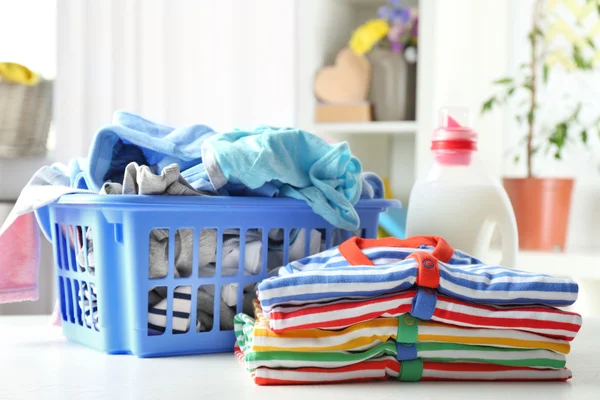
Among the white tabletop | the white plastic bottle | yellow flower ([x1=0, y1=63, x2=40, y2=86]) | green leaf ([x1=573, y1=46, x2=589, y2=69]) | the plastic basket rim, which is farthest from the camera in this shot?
green leaf ([x1=573, y1=46, x2=589, y2=69])

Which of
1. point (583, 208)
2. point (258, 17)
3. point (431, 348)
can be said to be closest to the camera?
point (431, 348)

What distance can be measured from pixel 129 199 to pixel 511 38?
164cm

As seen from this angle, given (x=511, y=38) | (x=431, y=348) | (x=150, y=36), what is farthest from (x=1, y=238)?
(x=511, y=38)

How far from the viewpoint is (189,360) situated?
28.6 inches

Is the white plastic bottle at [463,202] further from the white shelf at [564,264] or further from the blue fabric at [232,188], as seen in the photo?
the white shelf at [564,264]

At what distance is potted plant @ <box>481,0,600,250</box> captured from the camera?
1.86 m

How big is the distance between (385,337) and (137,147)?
1.14 ft

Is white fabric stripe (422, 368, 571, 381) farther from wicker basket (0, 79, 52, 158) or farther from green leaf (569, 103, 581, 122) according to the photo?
green leaf (569, 103, 581, 122)

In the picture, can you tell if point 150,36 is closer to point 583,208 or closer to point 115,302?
point 115,302

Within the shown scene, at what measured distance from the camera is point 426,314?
2.05 ft

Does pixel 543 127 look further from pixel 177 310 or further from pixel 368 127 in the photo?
pixel 177 310

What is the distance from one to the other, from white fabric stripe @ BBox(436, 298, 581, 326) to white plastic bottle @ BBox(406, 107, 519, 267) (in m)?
0.21

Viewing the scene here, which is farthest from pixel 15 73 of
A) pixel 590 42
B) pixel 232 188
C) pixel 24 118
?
pixel 590 42

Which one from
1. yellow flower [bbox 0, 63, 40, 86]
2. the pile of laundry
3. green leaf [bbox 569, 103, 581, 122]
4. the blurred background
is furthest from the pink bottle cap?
green leaf [bbox 569, 103, 581, 122]
